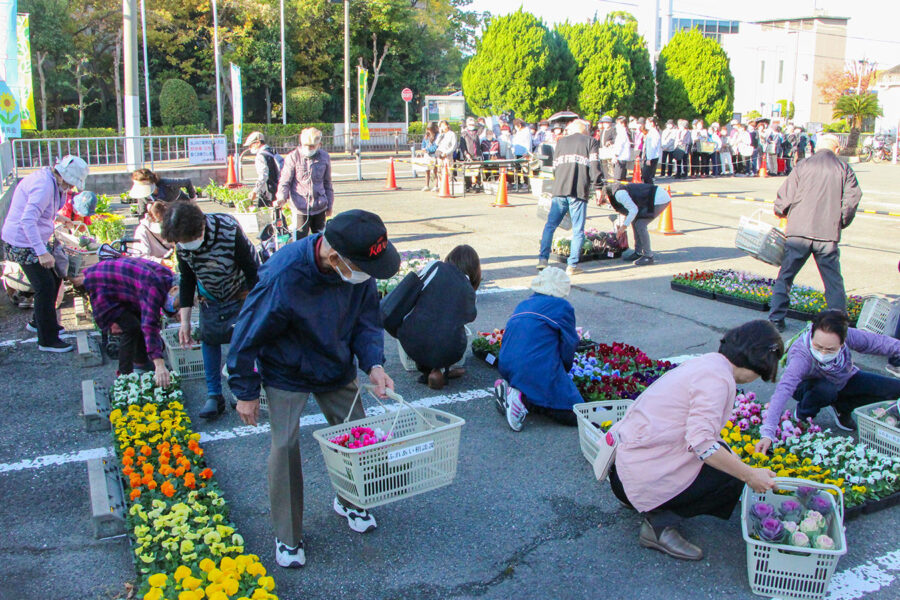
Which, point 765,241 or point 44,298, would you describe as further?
point 765,241

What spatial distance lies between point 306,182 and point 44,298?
3.55 m

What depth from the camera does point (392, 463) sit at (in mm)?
3525

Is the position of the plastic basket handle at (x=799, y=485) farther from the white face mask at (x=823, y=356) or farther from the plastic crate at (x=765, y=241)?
the plastic crate at (x=765, y=241)

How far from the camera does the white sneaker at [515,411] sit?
17.2 feet

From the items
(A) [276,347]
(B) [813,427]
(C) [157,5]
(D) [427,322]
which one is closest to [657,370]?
(B) [813,427]

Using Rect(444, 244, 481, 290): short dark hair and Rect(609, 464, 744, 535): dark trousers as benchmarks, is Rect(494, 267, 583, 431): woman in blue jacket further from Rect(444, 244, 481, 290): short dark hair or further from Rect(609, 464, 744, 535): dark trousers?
Rect(609, 464, 744, 535): dark trousers

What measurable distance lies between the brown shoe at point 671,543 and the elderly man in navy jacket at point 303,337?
1.56m

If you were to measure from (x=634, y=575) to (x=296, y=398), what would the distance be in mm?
1868

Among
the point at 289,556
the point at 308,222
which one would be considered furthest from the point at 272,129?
the point at 289,556

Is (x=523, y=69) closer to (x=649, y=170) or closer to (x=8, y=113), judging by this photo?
(x=649, y=170)

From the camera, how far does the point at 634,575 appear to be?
369cm

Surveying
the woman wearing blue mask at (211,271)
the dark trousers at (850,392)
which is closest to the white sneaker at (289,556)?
the woman wearing blue mask at (211,271)

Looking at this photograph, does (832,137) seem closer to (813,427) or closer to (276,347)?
→ (813,427)

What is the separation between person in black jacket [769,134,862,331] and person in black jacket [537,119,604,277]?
2774 millimetres
